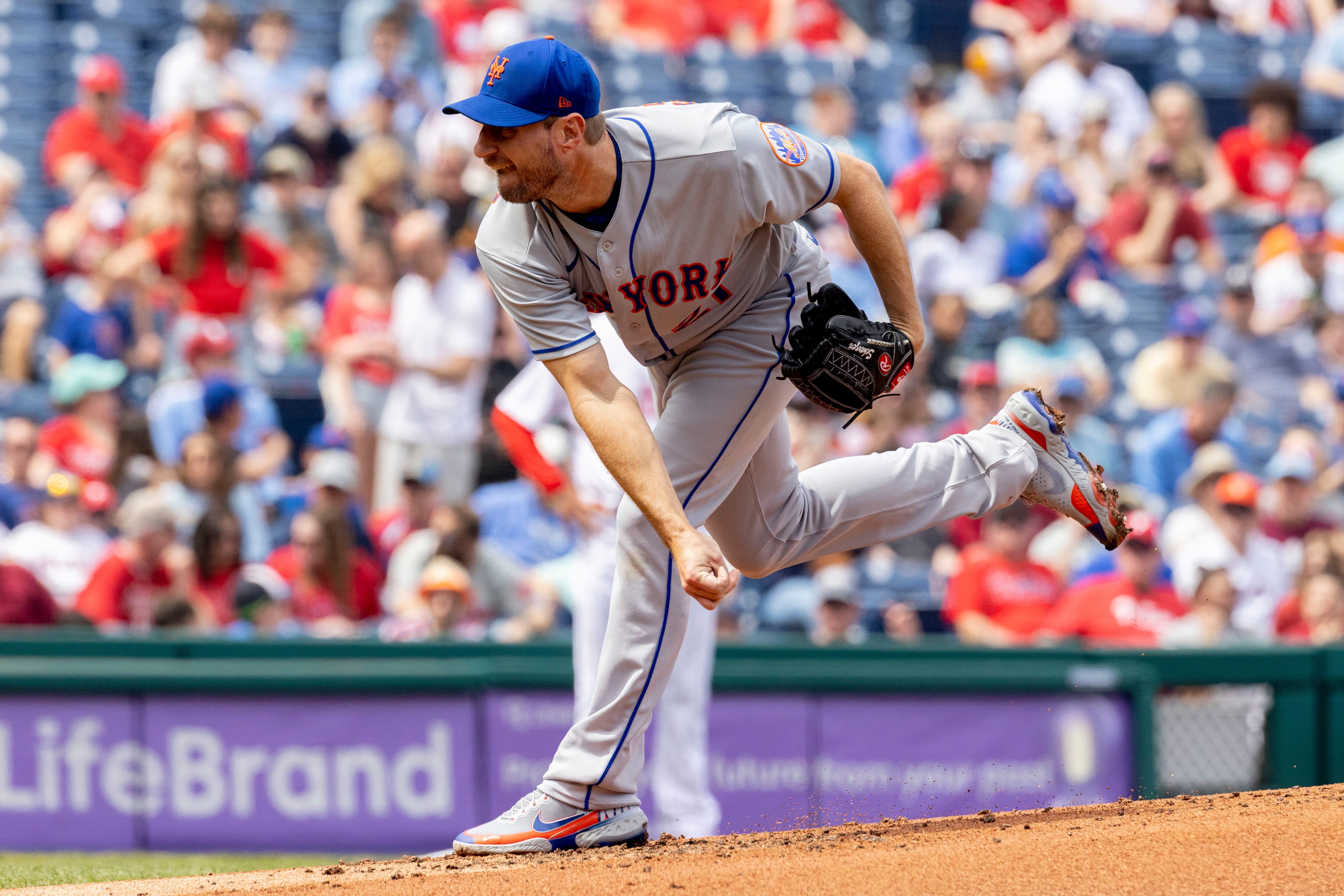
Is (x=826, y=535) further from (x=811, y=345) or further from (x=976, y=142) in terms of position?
(x=976, y=142)

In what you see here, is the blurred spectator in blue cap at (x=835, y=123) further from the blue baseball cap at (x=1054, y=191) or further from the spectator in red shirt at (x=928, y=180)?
the blue baseball cap at (x=1054, y=191)

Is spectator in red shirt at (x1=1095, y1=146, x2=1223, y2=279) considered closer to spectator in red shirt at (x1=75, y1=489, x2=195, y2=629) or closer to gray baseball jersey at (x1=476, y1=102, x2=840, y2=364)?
spectator in red shirt at (x1=75, y1=489, x2=195, y2=629)

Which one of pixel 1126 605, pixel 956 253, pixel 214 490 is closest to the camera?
pixel 1126 605

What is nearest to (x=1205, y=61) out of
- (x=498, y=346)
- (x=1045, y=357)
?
(x=1045, y=357)

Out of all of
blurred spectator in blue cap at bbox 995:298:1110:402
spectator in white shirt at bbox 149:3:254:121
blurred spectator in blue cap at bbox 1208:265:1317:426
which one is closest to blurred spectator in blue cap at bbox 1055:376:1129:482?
blurred spectator in blue cap at bbox 995:298:1110:402

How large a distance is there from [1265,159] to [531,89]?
28.0 feet

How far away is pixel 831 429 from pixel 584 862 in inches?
195

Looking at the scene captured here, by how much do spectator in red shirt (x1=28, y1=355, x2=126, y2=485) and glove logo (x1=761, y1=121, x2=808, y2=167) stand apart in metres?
5.23

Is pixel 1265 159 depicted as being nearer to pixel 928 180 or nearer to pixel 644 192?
pixel 928 180

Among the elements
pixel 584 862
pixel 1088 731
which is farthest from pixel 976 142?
pixel 584 862

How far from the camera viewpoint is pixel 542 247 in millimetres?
3371

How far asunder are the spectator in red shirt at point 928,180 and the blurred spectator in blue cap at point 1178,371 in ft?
5.22

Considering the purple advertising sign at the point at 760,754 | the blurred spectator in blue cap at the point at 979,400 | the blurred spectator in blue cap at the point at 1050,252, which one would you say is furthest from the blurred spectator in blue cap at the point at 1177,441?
the purple advertising sign at the point at 760,754

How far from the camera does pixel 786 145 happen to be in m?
3.45
